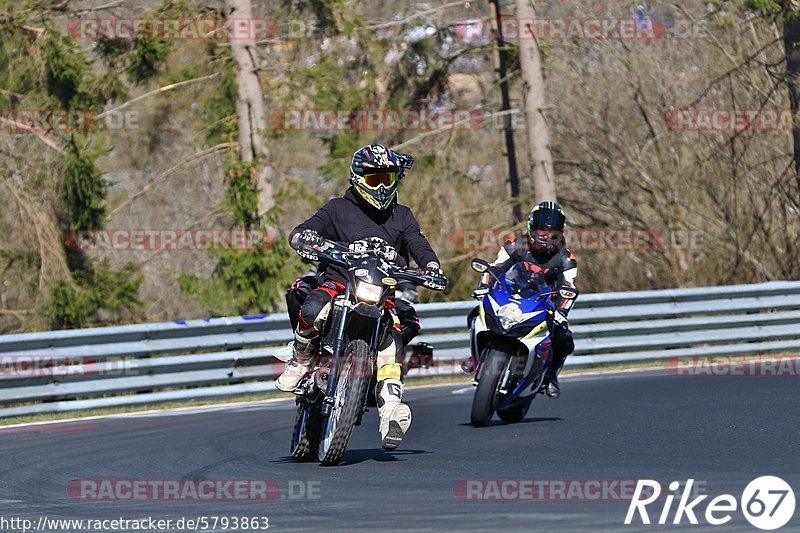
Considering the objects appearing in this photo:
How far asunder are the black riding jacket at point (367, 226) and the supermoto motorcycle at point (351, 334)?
185 millimetres

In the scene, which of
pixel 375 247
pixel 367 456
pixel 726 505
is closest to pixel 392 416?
pixel 375 247

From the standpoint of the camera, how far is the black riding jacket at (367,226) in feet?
29.7

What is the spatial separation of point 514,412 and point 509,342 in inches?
34.0

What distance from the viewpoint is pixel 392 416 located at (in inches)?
334

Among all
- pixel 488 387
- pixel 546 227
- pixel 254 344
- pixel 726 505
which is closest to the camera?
pixel 726 505

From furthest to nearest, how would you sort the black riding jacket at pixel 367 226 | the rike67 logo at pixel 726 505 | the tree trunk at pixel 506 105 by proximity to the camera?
the tree trunk at pixel 506 105
the black riding jacket at pixel 367 226
the rike67 logo at pixel 726 505

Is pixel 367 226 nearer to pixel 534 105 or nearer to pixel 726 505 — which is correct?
pixel 726 505

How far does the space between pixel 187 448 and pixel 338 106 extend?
48.1 feet

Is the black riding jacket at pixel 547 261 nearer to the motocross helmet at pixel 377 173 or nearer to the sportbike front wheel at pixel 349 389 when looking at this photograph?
the motocross helmet at pixel 377 173

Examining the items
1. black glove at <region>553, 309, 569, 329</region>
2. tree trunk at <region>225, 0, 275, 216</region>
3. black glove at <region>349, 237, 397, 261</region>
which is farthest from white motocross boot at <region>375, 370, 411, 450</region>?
tree trunk at <region>225, 0, 275, 216</region>

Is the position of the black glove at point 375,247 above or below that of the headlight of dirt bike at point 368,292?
above

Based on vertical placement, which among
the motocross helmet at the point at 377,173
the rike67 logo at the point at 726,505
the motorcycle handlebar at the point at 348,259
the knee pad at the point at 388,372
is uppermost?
the motocross helmet at the point at 377,173

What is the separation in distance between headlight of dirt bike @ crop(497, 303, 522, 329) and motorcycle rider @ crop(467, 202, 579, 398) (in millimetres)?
601

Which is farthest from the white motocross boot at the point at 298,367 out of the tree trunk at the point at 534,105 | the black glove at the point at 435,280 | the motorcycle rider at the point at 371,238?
the tree trunk at the point at 534,105
